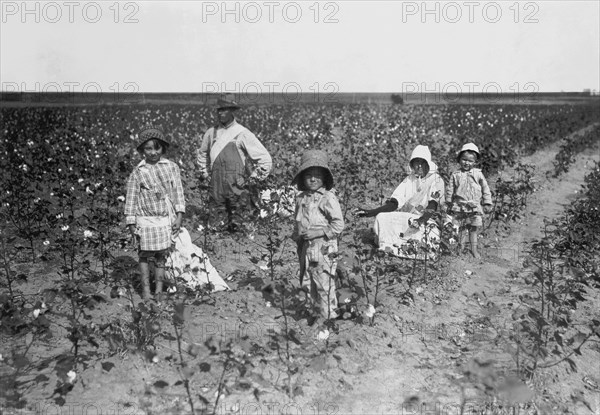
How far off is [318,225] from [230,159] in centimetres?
236

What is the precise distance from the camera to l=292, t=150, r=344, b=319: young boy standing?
4.03 m

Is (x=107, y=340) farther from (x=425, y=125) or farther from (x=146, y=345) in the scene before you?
(x=425, y=125)

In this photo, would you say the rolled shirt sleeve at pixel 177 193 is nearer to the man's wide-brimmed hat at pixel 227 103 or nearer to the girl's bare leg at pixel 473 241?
the man's wide-brimmed hat at pixel 227 103

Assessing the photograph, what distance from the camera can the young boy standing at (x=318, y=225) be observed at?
4.03 metres

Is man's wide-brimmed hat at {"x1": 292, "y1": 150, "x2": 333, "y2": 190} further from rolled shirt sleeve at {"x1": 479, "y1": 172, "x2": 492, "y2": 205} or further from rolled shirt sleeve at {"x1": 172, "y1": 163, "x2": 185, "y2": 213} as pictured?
rolled shirt sleeve at {"x1": 479, "y1": 172, "x2": 492, "y2": 205}

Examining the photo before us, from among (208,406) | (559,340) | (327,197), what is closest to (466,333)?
(559,340)

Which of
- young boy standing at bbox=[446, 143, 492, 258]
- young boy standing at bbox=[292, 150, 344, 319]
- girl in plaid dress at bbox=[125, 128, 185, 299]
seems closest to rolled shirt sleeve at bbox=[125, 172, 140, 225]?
girl in plaid dress at bbox=[125, 128, 185, 299]

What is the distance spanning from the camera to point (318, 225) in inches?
161

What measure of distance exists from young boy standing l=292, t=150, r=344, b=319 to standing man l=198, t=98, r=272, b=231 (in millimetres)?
2041

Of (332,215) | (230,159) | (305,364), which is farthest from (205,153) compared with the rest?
(305,364)

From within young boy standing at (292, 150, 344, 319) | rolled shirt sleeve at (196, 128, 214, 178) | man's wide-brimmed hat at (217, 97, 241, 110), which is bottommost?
young boy standing at (292, 150, 344, 319)

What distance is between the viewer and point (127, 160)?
9977 millimetres

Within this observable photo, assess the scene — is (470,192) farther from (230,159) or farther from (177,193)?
(177,193)

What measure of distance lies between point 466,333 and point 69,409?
9.47ft
